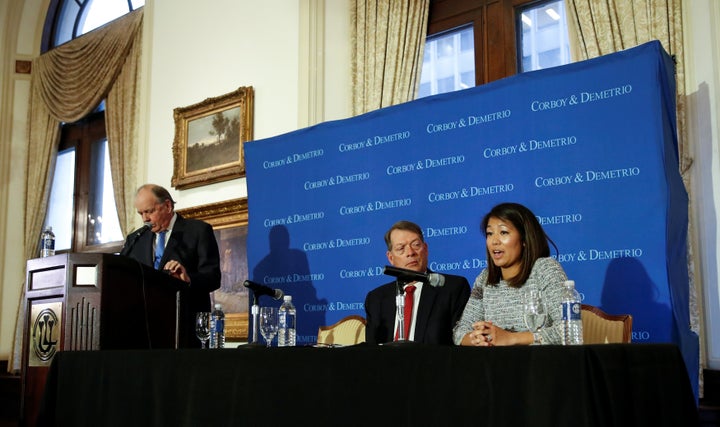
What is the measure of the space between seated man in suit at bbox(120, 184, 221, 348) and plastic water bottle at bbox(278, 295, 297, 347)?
2.74 feet

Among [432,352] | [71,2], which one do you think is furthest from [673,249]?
[71,2]

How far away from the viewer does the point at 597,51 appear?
5.08m

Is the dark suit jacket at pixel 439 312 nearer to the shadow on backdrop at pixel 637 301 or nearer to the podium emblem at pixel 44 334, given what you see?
the shadow on backdrop at pixel 637 301

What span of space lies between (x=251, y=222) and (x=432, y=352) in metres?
3.84

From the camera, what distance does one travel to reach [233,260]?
6.79 metres

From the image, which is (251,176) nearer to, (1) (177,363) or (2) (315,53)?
(2) (315,53)

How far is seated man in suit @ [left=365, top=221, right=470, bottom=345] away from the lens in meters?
3.83

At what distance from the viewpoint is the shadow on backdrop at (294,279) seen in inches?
213

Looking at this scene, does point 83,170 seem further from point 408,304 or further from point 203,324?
point 408,304

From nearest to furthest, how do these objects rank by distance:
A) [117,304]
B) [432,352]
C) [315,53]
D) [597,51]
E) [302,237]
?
1. [432,352]
2. [117,304]
3. [597,51]
4. [302,237]
5. [315,53]

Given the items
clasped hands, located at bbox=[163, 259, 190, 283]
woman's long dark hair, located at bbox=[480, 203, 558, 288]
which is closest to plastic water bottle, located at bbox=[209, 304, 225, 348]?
clasped hands, located at bbox=[163, 259, 190, 283]

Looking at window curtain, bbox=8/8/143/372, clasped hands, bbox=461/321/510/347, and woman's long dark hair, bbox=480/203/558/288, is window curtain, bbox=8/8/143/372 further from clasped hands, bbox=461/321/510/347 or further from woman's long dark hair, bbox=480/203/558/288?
clasped hands, bbox=461/321/510/347

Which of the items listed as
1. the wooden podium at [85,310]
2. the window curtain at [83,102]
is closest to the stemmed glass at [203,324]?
the wooden podium at [85,310]

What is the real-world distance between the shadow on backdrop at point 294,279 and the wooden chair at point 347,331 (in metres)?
0.49
